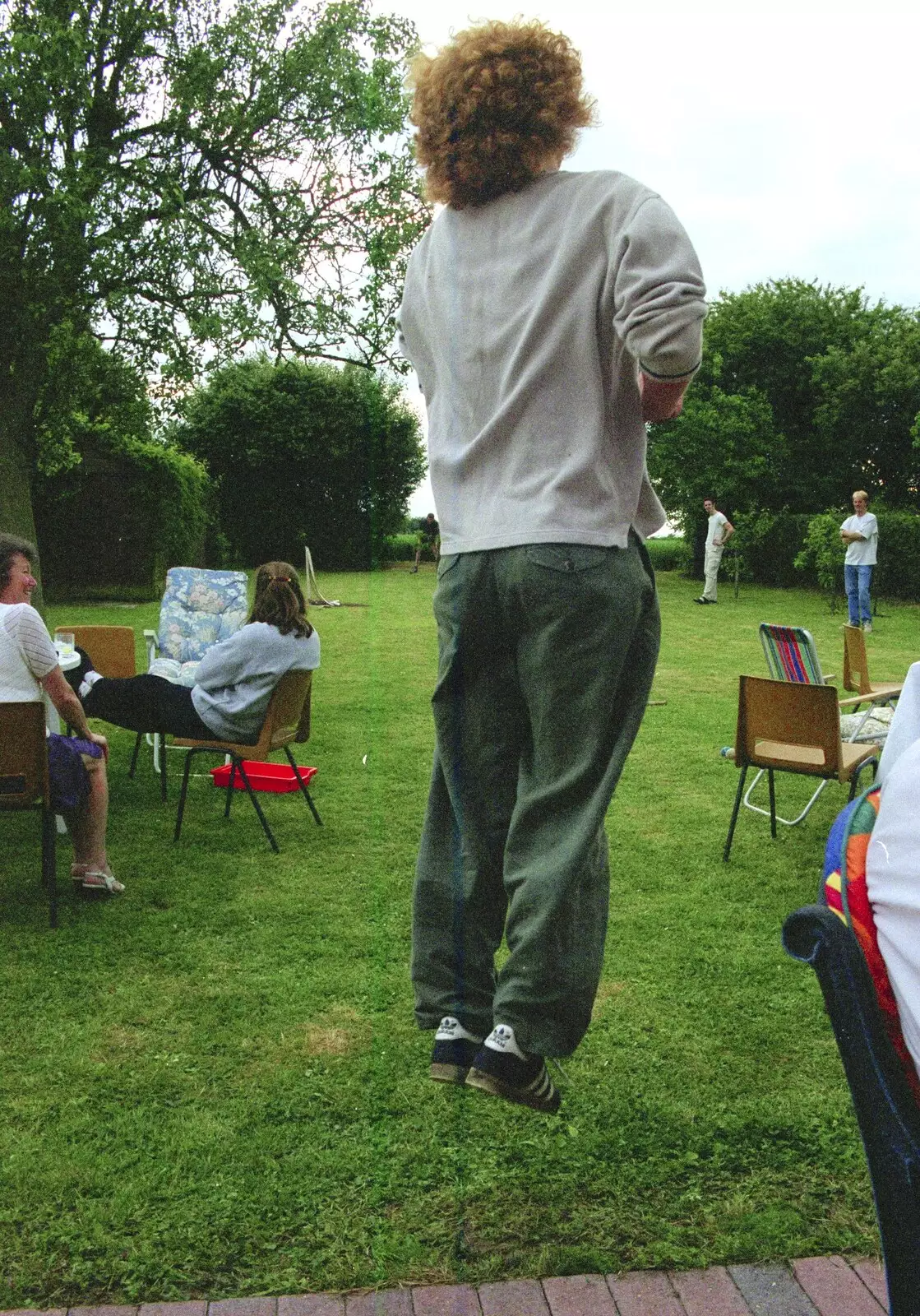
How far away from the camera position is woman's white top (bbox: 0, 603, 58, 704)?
471 centimetres

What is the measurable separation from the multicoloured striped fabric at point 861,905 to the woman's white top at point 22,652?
382cm

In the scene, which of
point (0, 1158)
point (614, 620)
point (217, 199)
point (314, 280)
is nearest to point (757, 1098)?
point (614, 620)

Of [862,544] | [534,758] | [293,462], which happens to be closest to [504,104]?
[534,758]

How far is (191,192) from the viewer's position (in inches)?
466

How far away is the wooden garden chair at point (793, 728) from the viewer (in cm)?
526

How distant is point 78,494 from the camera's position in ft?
63.1

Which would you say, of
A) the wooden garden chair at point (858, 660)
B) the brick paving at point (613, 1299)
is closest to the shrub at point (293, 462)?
Answer: the wooden garden chair at point (858, 660)

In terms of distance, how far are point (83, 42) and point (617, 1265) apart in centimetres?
1113

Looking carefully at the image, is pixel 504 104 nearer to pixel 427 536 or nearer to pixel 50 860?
pixel 50 860

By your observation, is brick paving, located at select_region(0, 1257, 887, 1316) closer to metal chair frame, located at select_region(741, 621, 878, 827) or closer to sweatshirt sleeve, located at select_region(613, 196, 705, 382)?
sweatshirt sleeve, located at select_region(613, 196, 705, 382)

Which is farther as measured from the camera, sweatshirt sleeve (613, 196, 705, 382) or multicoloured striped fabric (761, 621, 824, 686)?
multicoloured striped fabric (761, 621, 824, 686)

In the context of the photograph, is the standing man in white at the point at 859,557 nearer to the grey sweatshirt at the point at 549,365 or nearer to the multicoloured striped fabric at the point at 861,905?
the grey sweatshirt at the point at 549,365

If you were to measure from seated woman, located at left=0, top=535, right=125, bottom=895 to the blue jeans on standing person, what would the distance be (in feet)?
44.5

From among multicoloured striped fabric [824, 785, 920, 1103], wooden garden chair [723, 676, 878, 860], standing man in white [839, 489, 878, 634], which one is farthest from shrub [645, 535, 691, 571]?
multicoloured striped fabric [824, 785, 920, 1103]
